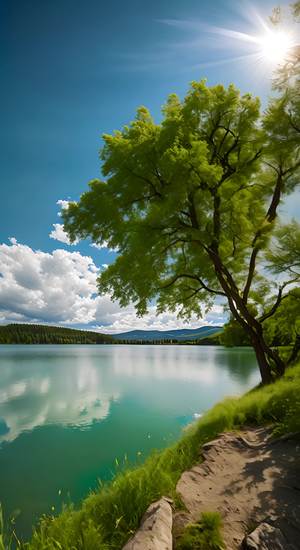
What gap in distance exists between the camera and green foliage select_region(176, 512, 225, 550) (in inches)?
119

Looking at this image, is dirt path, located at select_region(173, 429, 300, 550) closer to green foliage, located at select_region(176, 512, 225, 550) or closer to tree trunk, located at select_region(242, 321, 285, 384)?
green foliage, located at select_region(176, 512, 225, 550)

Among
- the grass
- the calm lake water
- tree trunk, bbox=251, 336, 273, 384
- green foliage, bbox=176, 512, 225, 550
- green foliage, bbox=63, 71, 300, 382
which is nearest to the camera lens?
green foliage, bbox=176, 512, 225, 550

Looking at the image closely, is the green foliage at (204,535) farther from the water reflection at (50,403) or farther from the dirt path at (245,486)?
the water reflection at (50,403)

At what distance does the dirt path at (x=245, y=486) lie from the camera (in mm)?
3385

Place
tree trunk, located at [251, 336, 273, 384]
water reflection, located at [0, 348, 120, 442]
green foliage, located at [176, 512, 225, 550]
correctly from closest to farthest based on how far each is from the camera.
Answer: green foliage, located at [176, 512, 225, 550] < tree trunk, located at [251, 336, 273, 384] < water reflection, located at [0, 348, 120, 442]

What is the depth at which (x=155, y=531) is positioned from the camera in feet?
9.80

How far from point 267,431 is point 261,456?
150cm

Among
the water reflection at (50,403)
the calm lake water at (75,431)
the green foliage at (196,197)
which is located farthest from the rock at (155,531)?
the water reflection at (50,403)

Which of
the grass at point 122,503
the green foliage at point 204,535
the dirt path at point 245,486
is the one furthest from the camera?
the dirt path at point 245,486

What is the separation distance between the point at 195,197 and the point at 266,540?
9835 mm

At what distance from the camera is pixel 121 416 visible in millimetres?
14281

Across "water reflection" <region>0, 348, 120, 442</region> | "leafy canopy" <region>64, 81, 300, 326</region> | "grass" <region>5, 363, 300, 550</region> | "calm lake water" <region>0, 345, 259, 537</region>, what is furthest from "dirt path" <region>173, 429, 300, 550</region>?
"water reflection" <region>0, 348, 120, 442</region>

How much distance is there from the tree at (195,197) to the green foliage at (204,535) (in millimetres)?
7715

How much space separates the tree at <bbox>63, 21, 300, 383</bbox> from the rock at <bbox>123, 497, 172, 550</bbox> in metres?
7.68
